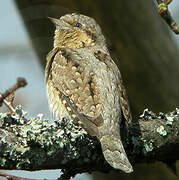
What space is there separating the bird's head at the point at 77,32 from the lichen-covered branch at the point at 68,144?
177cm

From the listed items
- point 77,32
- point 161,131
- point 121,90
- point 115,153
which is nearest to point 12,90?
point 121,90

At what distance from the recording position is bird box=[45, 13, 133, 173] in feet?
13.1

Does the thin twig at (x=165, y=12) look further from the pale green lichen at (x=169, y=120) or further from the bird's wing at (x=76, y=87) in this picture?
the bird's wing at (x=76, y=87)

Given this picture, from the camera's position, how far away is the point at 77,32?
6.02 m

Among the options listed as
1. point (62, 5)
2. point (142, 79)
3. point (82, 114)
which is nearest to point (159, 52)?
point (142, 79)

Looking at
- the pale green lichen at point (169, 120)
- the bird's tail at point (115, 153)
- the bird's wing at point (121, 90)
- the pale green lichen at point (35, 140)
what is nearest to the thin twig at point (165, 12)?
the pale green lichen at point (169, 120)

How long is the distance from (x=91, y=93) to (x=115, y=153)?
2.50 ft

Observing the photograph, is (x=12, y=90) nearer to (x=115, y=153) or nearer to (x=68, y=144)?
(x=68, y=144)

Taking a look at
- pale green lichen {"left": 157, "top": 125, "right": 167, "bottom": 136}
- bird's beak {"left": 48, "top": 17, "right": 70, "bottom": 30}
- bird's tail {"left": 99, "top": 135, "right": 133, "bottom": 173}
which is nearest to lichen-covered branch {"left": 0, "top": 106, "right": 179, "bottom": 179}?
pale green lichen {"left": 157, "top": 125, "right": 167, "bottom": 136}

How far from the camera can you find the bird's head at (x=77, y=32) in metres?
5.93

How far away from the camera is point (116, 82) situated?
477 centimetres

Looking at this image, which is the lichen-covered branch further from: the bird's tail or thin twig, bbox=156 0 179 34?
thin twig, bbox=156 0 179 34

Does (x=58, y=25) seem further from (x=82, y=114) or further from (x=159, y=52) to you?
(x=82, y=114)

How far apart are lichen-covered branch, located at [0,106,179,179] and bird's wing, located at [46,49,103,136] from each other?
0.39 ft
